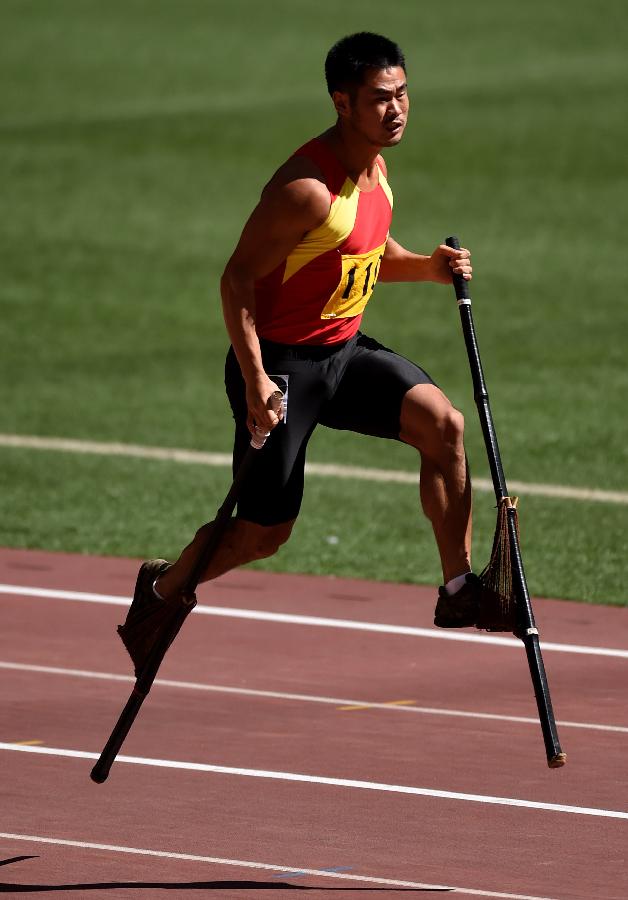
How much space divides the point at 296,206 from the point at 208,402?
472 inches

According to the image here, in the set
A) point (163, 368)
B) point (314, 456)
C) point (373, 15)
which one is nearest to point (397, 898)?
point (314, 456)

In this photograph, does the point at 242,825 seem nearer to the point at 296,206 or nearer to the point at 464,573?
the point at 464,573

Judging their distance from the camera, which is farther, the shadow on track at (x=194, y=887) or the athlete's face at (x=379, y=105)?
the athlete's face at (x=379, y=105)

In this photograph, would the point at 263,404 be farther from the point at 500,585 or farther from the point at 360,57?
the point at 360,57

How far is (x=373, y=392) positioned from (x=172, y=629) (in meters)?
1.15

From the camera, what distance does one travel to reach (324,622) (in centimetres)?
1097

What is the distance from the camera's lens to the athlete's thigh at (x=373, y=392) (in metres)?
7.66

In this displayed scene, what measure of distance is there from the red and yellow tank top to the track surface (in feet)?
5.52

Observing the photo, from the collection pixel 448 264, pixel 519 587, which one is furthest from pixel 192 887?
pixel 448 264

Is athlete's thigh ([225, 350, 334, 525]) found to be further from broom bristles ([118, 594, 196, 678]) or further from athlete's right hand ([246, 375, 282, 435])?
broom bristles ([118, 594, 196, 678])

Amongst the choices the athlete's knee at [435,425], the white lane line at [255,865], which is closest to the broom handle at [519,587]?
the athlete's knee at [435,425]

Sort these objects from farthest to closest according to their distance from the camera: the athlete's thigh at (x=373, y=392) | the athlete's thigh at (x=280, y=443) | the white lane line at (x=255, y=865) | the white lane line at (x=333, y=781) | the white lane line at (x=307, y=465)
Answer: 1. the white lane line at (x=307, y=465)
2. the athlete's thigh at (x=373, y=392)
3. the athlete's thigh at (x=280, y=443)
4. the white lane line at (x=333, y=781)
5. the white lane line at (x=255, y=865)

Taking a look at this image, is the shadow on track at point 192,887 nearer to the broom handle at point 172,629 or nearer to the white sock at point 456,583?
the broom handle at point 172,629

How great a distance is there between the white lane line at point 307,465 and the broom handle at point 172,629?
297 inches
